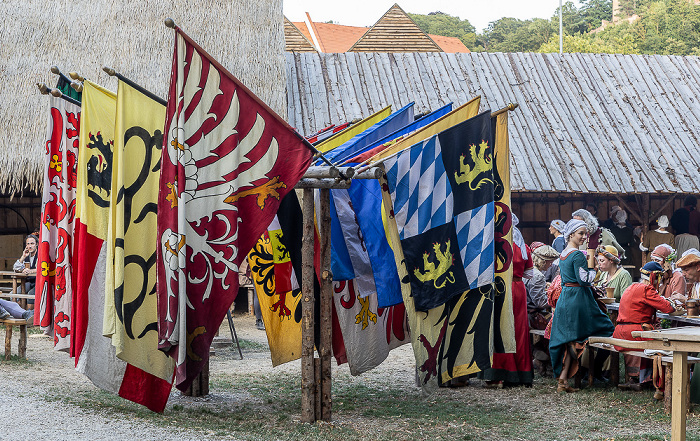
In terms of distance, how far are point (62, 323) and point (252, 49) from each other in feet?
24.7

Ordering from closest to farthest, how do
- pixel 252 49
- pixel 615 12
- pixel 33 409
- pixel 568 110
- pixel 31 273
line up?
pixel 33 409 < pixel 31 273 < pixel 252 49 < pixel 568 110 < pixel 615 12

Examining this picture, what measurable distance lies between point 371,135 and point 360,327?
1.65 metres

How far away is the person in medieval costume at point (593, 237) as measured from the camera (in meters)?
7.67

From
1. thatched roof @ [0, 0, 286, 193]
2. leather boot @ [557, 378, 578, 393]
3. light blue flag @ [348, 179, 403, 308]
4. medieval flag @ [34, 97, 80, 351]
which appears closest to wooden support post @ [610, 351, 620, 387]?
leather boot @ [557, 378, 578, 393]

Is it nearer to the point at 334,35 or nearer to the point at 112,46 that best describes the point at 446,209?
the point at 112,46

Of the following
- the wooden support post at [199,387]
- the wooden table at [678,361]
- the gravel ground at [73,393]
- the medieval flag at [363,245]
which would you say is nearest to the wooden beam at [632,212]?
the gravel ground at [73,393]

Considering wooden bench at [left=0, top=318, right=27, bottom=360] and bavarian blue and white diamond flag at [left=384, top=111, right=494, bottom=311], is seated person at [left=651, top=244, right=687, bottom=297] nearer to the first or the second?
bavarian blue and white diamond flag at [left=384, top=111, right=494, bottom=311]

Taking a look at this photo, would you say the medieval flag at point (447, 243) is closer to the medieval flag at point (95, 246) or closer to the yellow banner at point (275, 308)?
the yellow banner at point (275, 308)

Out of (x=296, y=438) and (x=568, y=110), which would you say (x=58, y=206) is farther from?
(x=568, y=110)

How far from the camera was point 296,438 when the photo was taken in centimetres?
475

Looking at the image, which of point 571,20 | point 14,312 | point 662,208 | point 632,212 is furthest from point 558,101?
point 571,20

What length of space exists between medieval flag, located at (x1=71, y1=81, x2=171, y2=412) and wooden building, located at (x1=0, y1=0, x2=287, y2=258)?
5.99m

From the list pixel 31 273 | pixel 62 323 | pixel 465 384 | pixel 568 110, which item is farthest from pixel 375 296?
pixel 568 110

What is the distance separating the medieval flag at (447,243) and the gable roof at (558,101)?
6293 mm
